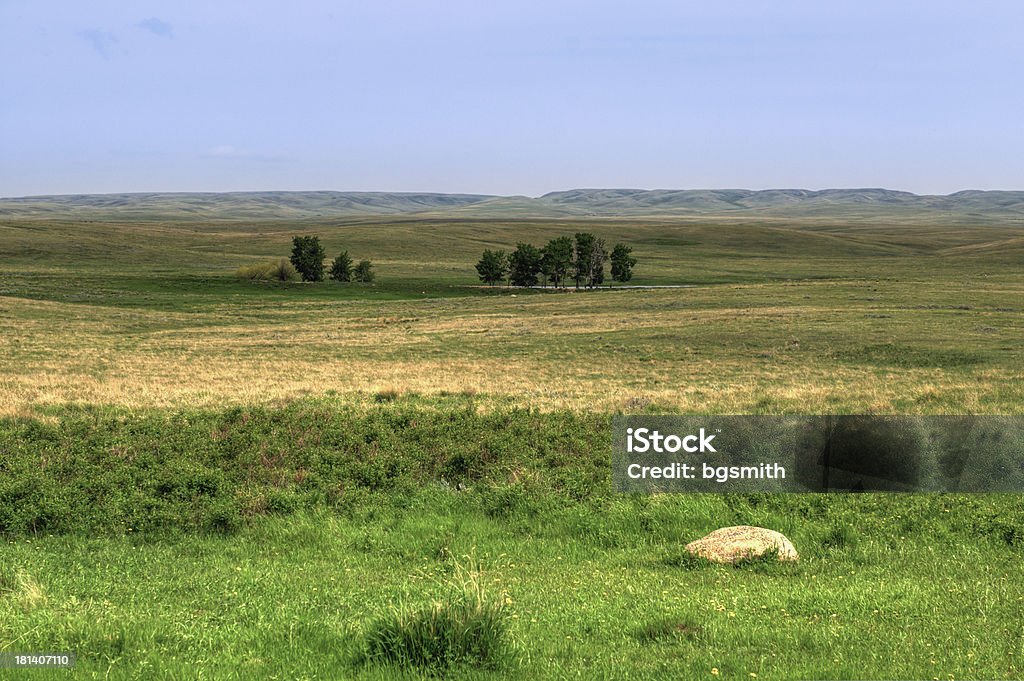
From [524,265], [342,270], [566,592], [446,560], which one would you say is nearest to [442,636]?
[566,592]

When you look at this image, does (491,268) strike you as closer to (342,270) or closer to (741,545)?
(342,270)

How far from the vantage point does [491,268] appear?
113125mm

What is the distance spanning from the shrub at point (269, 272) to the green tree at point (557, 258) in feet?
119

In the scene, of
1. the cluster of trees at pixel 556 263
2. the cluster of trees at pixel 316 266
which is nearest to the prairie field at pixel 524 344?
the cluster of trees at pixel 316 266

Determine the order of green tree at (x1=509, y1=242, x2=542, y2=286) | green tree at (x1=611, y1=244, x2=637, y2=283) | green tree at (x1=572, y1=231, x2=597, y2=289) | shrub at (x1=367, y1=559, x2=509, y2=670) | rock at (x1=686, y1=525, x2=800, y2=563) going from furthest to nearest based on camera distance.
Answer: green tree at (x1=611, y1=244, x2=637, y2=283) < green tree at (x1=509, y1=242, x2=542, y2=286) < green tree at (x1=572, y1=231, x2=597, y2=289) < rock at (x1=686, y1=525, x2=800, y2=563) < shrub at (x1=367, y1=559, x2=509, y2=670)

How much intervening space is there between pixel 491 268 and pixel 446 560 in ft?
337

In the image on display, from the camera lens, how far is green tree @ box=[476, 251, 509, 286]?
113 meters

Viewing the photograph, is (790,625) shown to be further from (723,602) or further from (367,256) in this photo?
(367,256)

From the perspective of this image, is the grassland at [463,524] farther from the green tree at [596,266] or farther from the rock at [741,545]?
the green tree at [596,266]

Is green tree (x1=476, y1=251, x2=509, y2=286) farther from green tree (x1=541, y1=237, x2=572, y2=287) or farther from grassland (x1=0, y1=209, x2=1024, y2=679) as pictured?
grassland (x1=0, y1=209, x2=1024, y2=679)

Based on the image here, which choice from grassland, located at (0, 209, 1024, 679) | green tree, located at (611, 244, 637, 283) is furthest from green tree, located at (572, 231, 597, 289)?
grassland, located at (0, 209, 1024, 679)

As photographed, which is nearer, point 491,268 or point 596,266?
point 491,268

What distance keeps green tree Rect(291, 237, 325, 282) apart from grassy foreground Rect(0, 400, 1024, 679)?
9958cm

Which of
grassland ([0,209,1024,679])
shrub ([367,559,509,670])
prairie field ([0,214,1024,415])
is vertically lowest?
prairie field ([0,214,1024,415])
